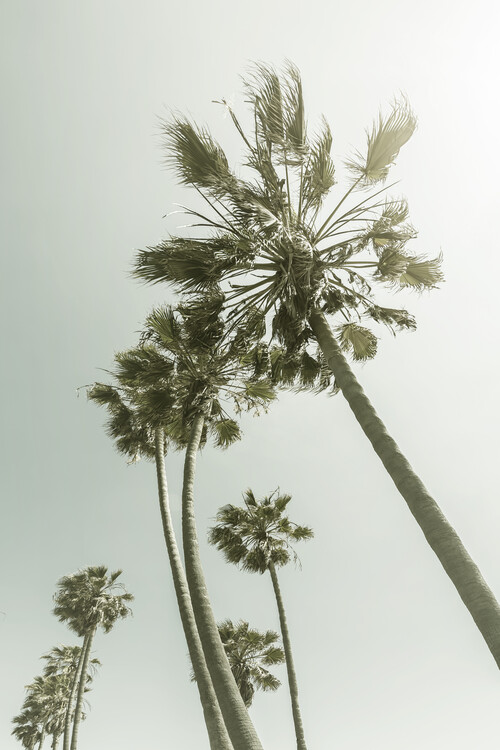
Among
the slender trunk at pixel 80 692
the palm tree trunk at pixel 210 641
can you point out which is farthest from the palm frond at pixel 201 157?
the slender trunk at pixel 80 692

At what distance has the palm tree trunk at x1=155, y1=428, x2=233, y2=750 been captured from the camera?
7753 mm

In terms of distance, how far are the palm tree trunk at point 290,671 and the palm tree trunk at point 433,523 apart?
14085 mm

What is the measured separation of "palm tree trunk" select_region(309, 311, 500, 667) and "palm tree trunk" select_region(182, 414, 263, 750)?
156 inches

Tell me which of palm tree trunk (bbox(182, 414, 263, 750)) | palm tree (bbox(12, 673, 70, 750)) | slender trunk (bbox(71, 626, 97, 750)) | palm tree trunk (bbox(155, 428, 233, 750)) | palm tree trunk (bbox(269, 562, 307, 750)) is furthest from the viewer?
palm tree (bbox(12, 673, 70, 750))

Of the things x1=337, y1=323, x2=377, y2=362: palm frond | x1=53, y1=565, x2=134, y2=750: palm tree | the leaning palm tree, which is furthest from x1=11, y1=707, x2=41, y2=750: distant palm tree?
x1=337, y1=323, x2=377, y2=362: palm frond

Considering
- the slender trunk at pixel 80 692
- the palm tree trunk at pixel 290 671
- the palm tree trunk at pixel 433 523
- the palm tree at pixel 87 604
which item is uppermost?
the palm tree at pixel 87 604

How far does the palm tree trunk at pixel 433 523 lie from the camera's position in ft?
14.0

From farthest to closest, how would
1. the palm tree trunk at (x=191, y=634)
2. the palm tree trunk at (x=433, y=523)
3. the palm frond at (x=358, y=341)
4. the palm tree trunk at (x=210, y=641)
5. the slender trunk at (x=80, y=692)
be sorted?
1. the slender trunk at (x=80, y=692)
2. the palm frond at (x=358, y=341)
3. the palm tree trunk at (x=191, y=634)
4. the palm tree trunk at (x=210, y=641)
5. the palm tree trunk at (x=433, y=523)

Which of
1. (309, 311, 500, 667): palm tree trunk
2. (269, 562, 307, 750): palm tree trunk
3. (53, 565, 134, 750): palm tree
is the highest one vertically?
(53, 565, 134, 750): palm tree

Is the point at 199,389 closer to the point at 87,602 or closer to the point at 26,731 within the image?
the point at 87,602

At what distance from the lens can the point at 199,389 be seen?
1045cm

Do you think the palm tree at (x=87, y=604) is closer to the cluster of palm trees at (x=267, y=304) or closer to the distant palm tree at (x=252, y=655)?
the distant palm tree at (x=252, y=655)

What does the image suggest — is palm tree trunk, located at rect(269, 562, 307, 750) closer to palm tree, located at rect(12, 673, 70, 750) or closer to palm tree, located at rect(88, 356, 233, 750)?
palm tree, located at rect(88, 356, 233, 750)

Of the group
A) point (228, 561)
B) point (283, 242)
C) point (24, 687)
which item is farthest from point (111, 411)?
point (24, 687)
